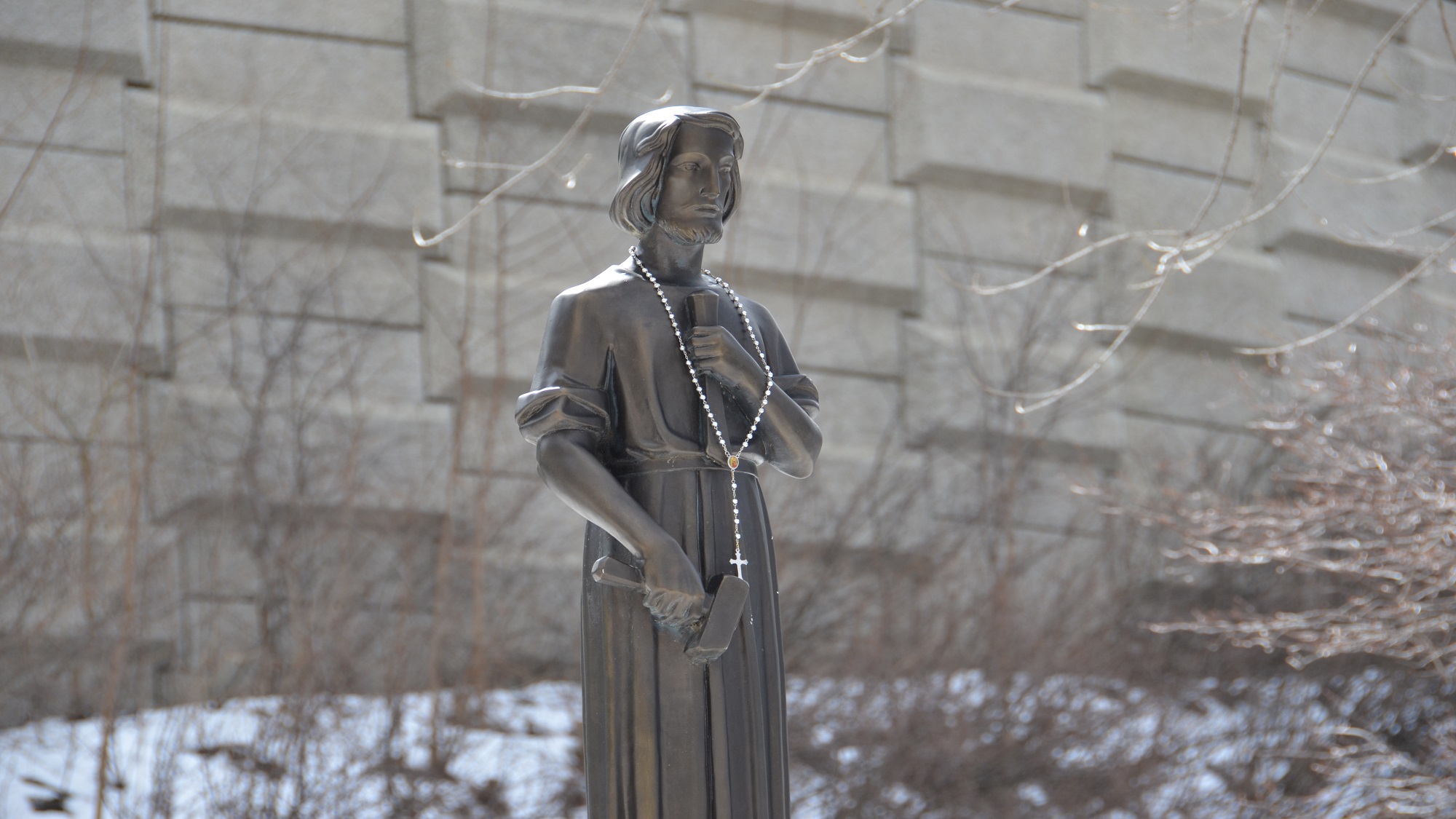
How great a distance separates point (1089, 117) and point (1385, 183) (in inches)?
83.3

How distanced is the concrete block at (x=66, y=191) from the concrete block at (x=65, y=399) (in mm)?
577

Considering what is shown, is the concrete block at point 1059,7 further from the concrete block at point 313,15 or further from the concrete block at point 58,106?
the concrete block at point 58,106

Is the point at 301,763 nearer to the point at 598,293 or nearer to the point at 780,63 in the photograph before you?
the point at 598,293

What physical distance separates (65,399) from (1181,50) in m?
6.29

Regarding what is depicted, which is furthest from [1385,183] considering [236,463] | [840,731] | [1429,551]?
[236,463]

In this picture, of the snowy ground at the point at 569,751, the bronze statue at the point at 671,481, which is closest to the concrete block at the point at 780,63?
the snowy ground at the point at 569,751

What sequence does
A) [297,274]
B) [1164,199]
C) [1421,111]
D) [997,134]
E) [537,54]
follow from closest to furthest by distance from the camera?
[297,274] < [537,54] < [997,134] < [1164,199] < [1421,111]

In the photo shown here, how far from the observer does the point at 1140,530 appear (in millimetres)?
8039

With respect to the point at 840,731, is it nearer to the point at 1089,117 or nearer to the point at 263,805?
the point at 263,805

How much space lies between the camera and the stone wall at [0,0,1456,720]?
6.01 m

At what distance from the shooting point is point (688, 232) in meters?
2.95

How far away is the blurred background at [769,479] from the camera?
5664 millimetres

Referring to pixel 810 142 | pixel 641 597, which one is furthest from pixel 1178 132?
pixel 641 597

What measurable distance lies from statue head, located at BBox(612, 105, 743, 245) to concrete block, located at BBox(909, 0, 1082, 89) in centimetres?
536
